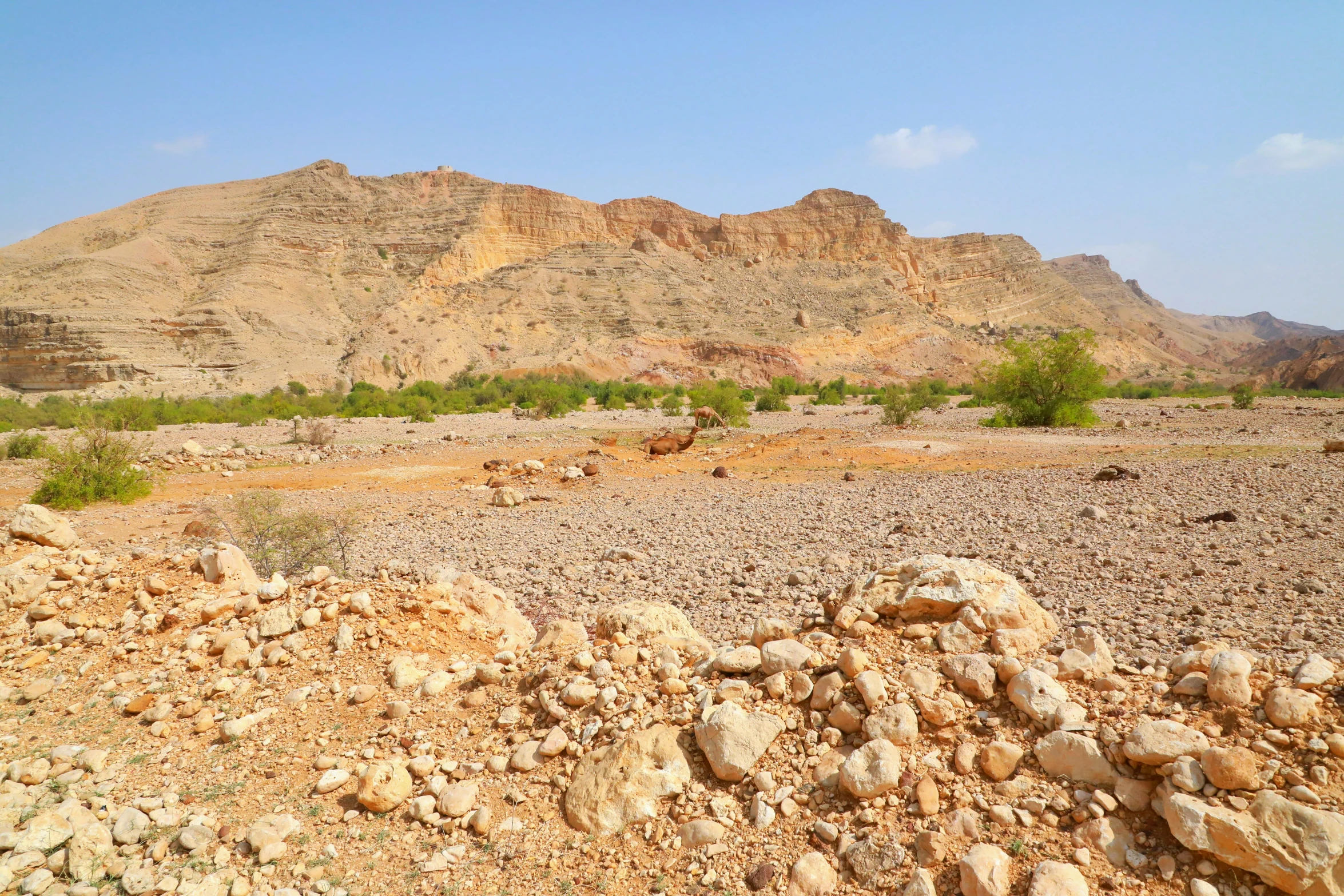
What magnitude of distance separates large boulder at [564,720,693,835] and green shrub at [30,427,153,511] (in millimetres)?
12044

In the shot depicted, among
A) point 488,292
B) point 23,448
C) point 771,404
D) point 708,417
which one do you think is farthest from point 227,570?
point 488,292

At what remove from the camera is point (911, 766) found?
8.38 feet

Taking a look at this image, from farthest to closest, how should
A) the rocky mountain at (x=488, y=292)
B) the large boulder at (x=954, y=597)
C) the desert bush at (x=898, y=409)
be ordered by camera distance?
the rocky mountain at (x=488, y=292)
the desert bush at (x=898, y=409)
the large boulder at (x=954, y=597)

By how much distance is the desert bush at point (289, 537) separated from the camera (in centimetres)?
697

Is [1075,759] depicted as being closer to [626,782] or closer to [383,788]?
[626,782]

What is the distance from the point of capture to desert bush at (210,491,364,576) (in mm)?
6973

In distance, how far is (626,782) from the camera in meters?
2.74

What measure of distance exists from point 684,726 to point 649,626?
102 centimetres

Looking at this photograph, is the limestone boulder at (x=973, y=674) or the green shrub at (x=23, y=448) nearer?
the limestone boulder at (x=973, y=674)

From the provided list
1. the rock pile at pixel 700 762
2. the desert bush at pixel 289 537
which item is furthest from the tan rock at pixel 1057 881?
the desert bush at pixel 289 537

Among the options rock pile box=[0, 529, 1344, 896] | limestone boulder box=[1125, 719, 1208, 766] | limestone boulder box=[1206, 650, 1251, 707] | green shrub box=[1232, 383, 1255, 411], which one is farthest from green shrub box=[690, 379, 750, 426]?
limestone boulder box=[1125, 719, 1208, 766]

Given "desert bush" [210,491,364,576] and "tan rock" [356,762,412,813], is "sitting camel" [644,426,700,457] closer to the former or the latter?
"desert bush" [210,491,364,576]

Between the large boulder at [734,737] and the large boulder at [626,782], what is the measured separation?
0.13 metres

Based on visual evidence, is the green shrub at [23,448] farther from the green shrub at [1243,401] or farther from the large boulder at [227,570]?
the green shrub at [1243,401]
